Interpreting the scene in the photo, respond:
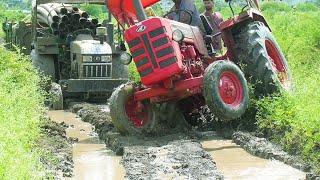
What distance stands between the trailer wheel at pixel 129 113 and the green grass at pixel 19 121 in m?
1.03

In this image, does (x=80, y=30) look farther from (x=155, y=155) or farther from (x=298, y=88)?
(x=155, y=155)

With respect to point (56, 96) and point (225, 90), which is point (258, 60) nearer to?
point (225, 90)

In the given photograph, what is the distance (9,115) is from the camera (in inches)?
298

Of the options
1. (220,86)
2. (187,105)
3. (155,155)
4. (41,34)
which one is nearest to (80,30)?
(41,34)

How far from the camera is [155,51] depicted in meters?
8.52

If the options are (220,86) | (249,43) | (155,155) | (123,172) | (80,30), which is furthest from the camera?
(80,30)

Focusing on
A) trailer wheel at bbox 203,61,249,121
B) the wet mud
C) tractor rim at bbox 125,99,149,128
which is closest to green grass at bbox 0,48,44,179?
the wet mud

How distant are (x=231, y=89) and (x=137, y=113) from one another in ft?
4.48

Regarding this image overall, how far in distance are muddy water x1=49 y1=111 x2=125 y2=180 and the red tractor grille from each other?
110 centimetres

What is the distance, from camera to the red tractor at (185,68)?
8438mm

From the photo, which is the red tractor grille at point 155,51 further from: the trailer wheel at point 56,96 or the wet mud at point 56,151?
the trailer wheel at point 56,96

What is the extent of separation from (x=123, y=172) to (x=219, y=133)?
247cm

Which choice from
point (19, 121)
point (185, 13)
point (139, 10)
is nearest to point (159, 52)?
point (139, 10)

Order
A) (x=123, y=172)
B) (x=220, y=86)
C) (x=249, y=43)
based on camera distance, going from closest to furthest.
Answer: (x=123, y=172), (x=220, y=86), (x=249, y=43)
